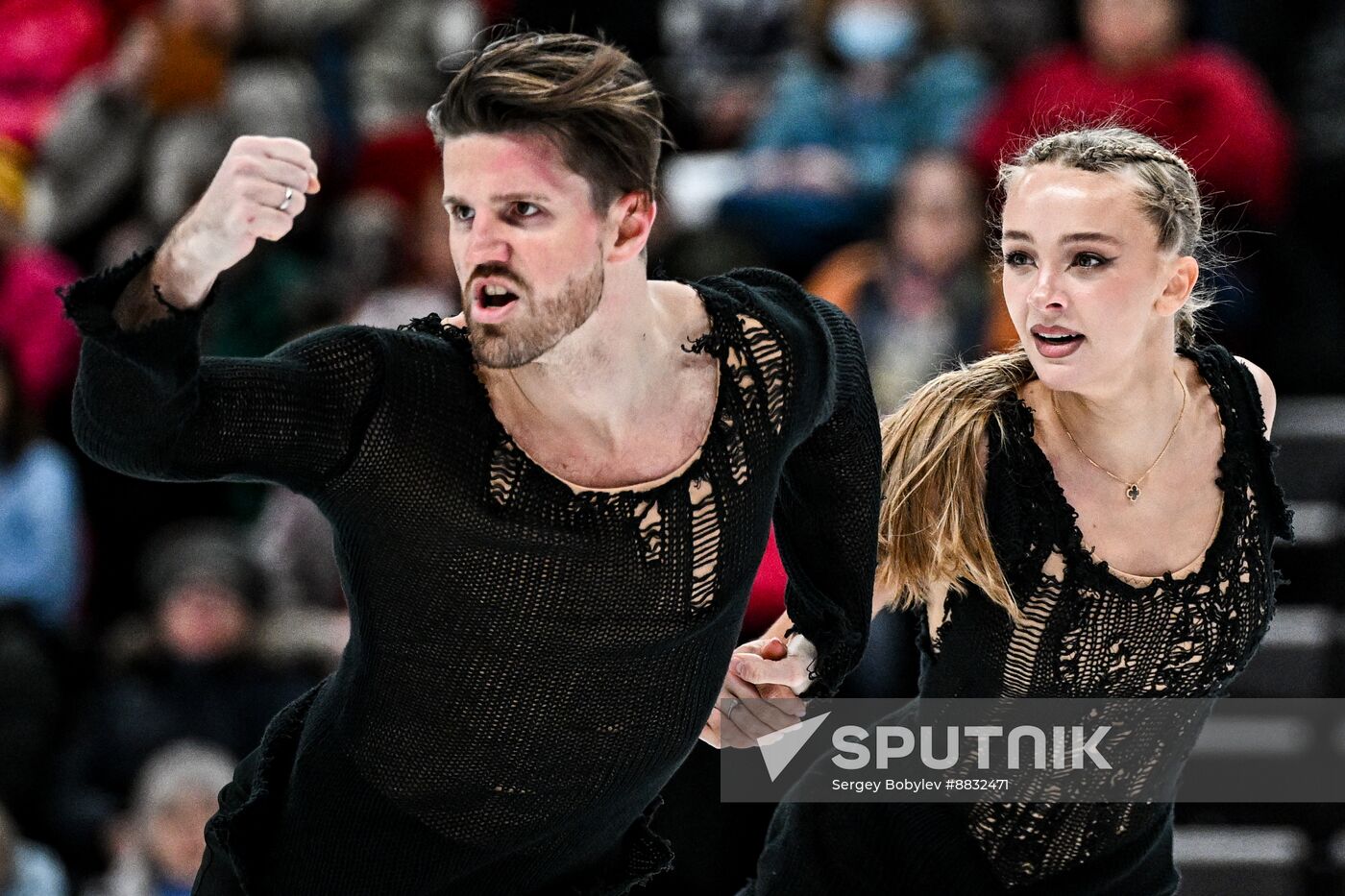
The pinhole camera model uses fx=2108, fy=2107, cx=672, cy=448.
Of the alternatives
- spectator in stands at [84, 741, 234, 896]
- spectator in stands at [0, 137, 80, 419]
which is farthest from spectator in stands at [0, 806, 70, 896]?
spectator in stands at [0, 137, 80, 419]

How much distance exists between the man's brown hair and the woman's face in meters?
0.74

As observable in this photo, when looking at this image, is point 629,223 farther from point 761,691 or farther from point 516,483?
point 761,691

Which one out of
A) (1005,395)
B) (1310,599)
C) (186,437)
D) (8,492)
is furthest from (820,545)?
(8,492)

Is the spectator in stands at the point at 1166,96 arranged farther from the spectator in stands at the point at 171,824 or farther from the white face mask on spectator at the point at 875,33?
the spectator in stands at the point at 171,824

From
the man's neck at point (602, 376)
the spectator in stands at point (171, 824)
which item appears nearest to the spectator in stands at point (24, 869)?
the spectator in stands at point (171, 824)

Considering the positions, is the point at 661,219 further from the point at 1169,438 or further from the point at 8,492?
the point at 1169,438

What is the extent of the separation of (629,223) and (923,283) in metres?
3.36

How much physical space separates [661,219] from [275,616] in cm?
171

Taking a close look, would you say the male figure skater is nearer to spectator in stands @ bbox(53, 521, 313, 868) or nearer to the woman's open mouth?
the woman's open mouth

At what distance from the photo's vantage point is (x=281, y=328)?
6.96 meters

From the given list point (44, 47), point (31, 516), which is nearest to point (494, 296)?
point (31, 516)

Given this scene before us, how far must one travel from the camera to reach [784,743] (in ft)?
13.1

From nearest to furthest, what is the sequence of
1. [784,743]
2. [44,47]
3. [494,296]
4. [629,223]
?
[494,296] < [629,223] < [784,743] < [44,47]

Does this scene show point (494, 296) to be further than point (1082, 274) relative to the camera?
No
